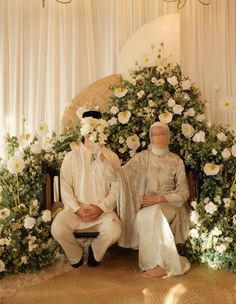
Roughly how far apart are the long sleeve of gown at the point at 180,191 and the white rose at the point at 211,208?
196 millimetres

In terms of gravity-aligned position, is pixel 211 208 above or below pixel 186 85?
below

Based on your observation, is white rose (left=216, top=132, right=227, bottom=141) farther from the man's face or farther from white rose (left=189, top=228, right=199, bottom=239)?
white rose (left=189, top=228, right=199, bottom=239)

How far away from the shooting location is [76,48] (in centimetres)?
435

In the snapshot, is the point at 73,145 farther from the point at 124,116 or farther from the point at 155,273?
the point at 155,273

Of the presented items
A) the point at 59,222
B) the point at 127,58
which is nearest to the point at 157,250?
the point at 59,222

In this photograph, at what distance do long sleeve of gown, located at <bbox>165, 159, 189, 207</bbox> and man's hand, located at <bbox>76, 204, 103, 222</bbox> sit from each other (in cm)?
55

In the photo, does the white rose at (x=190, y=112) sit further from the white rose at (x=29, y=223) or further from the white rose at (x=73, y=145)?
the white rose at (x=29, y=223)

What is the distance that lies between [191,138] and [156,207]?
2.91 ft

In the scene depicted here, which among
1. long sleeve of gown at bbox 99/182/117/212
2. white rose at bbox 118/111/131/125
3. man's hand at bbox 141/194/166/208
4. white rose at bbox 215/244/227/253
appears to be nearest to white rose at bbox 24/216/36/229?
long sleeve of gown at bbox 99/182/117/212

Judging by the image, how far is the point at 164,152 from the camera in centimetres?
331

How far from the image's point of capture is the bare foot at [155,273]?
2.81 m

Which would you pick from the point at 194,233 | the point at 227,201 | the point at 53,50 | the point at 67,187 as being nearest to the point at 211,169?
the point at 227,201

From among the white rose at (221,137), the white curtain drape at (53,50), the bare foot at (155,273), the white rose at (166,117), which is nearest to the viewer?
the bare foot at (155,273)

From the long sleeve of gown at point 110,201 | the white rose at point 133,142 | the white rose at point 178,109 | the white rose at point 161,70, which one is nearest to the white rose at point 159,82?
the white rose at point 161,70
